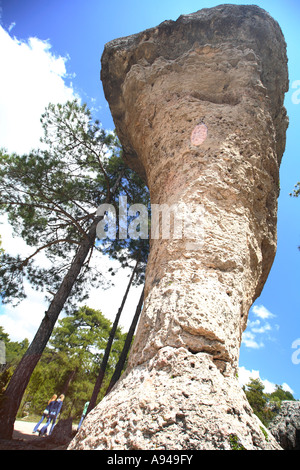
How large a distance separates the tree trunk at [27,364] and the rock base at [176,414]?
5.44 metres

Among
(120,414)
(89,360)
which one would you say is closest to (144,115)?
(120,414)

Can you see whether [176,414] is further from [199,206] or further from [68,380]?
[68,380]

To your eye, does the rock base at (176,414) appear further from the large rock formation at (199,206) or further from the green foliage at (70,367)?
the green foliage at (70,367)

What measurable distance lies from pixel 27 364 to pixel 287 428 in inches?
234

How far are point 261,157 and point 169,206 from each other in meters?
1.62

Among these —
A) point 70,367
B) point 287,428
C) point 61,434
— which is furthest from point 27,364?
point 70,367

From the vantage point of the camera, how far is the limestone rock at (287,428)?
4844 millimetres

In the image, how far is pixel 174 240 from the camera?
2.70 meters

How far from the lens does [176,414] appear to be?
1.44 m

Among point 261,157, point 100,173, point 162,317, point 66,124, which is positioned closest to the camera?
point 162,317

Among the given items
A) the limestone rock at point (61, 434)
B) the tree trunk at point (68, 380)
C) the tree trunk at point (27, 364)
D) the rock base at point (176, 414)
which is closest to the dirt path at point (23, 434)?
the limestone rock at point (61, 434)

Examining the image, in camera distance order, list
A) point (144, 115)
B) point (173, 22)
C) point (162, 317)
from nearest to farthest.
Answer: point (162, 317), point (144, 115), point (173, 22)

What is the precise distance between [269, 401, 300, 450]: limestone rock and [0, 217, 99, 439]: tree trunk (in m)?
5.59
